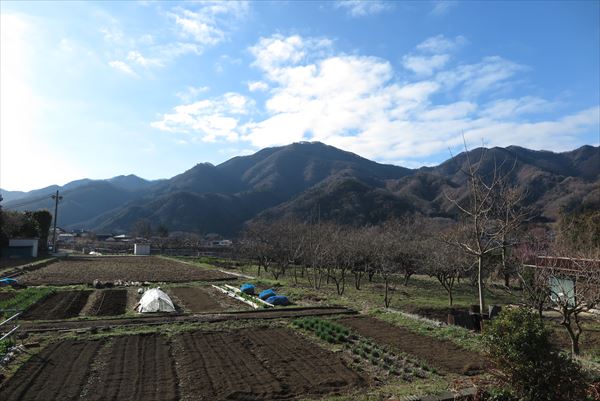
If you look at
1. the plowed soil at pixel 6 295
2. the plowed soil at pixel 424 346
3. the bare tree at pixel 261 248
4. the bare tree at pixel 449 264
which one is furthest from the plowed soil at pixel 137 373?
the bare tree at pixel 261 248

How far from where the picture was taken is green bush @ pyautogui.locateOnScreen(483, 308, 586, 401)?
5707 millimetres

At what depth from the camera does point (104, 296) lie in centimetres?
1998

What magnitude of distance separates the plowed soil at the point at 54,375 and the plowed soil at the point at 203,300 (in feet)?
21.4

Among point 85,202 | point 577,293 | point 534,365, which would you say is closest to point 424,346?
point 577,293

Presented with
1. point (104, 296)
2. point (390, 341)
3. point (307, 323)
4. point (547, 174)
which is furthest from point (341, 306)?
point (547, 174)

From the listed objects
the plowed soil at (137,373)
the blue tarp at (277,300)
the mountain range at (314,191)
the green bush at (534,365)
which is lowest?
the plowed soil at (137,373)

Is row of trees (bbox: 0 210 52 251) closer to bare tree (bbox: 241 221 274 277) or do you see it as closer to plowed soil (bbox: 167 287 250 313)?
bare tree (bbox: 241 221 274 277)

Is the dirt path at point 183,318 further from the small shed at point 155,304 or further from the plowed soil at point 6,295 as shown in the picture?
the plowed soil at point 6,295

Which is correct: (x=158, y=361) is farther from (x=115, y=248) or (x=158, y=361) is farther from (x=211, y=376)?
(x=115, y=248)

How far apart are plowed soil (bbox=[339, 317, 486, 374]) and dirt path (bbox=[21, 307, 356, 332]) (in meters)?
2.07

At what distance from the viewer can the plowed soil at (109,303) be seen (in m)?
16.1

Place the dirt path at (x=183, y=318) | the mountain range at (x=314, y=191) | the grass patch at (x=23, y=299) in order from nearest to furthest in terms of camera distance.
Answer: the dirt path at (x=183, y=318), the grass patch at (x=23, y=299), the mountain range at (x=314, y=191)

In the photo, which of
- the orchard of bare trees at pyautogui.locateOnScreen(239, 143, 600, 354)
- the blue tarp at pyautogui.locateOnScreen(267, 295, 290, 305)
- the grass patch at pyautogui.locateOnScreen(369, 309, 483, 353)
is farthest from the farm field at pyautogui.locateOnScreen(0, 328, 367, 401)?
the blue tarp at pyautogui.locateOnScreen(267, 295, 290, 305)

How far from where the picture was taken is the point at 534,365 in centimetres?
577
